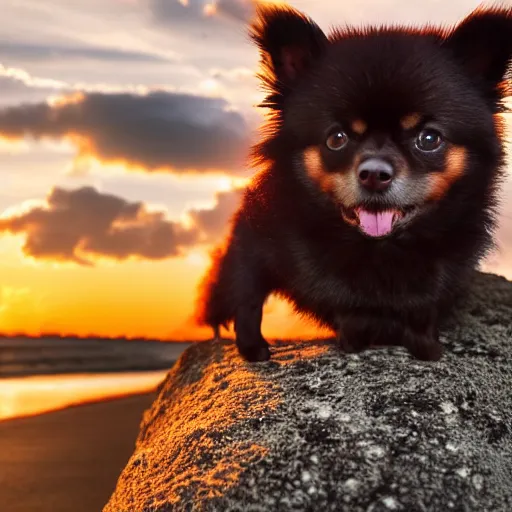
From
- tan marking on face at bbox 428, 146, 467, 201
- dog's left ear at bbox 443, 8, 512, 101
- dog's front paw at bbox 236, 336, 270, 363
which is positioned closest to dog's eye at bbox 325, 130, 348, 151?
tan marking on face at bbox 428, 146, 467, 201

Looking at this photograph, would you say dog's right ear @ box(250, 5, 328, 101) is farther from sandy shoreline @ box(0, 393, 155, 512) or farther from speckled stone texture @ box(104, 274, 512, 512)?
sandy shoreline @ box(0, 393, 155, 512)

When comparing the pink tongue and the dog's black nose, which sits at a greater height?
the dog's black nose

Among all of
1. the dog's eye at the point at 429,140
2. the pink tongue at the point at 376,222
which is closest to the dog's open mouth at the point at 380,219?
the pink tongue at the point at 376,222

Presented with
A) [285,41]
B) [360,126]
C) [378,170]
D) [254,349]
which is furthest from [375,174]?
[254,349]

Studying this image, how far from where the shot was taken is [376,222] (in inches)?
123

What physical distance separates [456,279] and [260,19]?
58.7 inches

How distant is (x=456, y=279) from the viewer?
3484 millimetres

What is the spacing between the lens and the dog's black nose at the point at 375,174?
291 cm

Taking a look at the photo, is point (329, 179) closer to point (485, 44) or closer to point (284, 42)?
point (284, 42)

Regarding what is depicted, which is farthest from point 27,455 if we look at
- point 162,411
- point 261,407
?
point 261,407

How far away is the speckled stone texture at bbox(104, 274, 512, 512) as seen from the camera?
2.84 m

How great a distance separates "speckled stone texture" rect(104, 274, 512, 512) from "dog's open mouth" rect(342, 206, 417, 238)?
0.68 meters

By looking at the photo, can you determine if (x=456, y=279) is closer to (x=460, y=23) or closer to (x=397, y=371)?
(x=397, y=371)

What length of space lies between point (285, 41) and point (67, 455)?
400 centimetres
